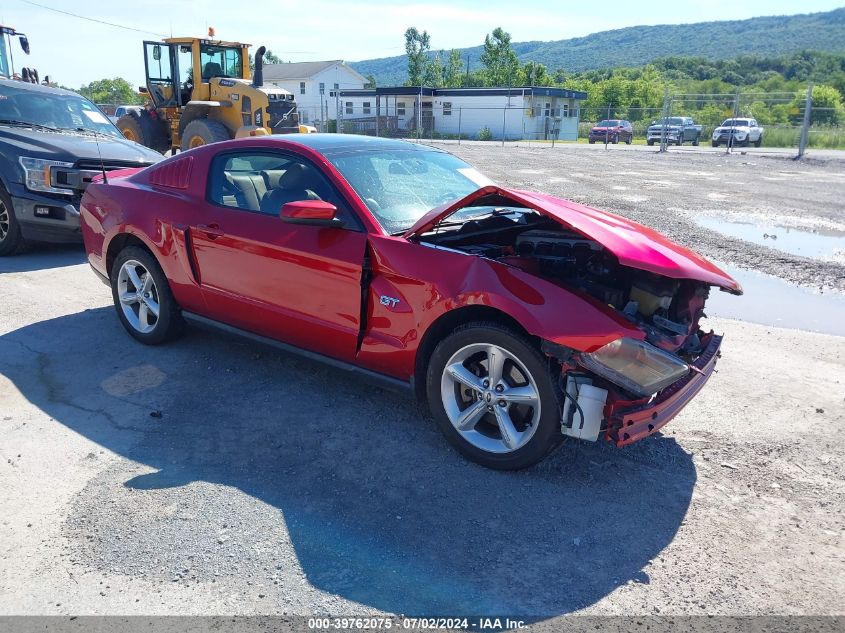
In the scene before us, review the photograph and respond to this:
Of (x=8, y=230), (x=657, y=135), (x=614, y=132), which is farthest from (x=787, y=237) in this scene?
(x=614, y=132)

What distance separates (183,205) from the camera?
4.90 metres

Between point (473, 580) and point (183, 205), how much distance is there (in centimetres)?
345

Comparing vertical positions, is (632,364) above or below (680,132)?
below

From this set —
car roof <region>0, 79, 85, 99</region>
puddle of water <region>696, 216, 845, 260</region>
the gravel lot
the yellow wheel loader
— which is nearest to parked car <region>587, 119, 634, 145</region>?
the yellow wheel loader

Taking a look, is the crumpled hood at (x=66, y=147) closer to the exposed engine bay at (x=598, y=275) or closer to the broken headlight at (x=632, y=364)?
the exposed engine bay at (x=598, y=275)

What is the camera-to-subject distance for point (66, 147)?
27.2 ft

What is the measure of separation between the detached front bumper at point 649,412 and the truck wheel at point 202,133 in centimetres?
1379

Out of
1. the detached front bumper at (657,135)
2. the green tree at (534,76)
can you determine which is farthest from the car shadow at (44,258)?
the green tree at (534,76)

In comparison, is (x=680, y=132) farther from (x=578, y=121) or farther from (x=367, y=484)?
(x=367, y=484)

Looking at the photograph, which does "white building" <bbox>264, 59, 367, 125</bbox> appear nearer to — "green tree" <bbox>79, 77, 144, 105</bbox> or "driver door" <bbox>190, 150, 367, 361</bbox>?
"green tree" <bbox>79, 77, 144, 105</bbox>

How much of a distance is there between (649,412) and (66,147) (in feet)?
25.8

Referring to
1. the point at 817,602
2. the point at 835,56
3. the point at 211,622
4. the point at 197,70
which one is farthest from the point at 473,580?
the point at 835,56

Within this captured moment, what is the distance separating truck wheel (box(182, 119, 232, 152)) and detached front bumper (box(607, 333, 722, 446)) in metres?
13.8

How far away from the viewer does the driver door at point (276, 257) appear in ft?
13.2
